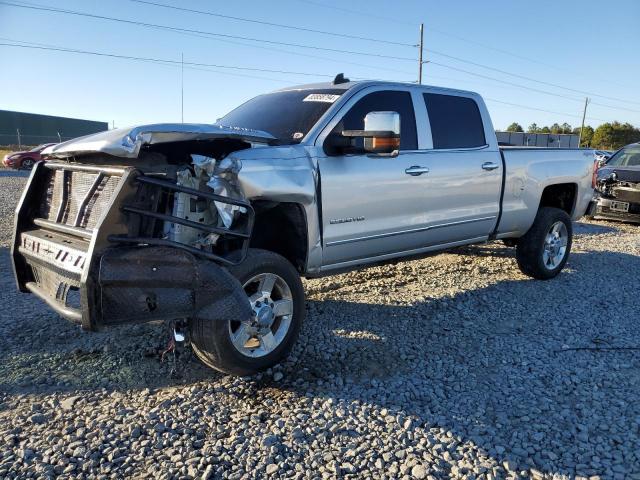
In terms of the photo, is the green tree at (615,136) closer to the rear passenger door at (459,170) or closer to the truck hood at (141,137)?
the rear passenger door at (459,170)

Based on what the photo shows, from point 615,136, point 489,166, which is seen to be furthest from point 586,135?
point 489,166

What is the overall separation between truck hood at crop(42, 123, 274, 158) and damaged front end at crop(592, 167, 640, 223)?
977cm

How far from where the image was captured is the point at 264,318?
363 centimetres

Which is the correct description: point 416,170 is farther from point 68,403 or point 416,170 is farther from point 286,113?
point 68,403

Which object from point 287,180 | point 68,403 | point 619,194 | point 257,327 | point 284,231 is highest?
point 287,180

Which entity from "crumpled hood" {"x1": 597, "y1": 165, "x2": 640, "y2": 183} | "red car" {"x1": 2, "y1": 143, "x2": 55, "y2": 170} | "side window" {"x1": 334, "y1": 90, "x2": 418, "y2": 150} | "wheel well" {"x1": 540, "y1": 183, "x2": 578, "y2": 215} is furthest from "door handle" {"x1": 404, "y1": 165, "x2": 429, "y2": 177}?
"red car" {"x1": 2, "y1": 143, "x2": 55, "y2": 170}

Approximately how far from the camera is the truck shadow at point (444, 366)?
3.10 meters

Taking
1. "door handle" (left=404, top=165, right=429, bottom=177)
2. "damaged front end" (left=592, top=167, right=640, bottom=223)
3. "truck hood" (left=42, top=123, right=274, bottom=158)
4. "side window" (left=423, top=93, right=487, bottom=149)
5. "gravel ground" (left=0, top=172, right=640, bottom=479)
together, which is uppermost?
"side window" (left=423, top=93, right=487, bottom=149)

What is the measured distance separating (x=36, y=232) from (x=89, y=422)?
4.86 ft

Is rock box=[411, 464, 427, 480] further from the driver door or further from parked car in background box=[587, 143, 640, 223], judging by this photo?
parked car in background box=[587, 143, 640, 223]

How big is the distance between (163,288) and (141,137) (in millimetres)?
870

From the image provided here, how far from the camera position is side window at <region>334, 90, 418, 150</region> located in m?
4.55

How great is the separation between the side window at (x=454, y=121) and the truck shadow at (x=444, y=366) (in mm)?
1621

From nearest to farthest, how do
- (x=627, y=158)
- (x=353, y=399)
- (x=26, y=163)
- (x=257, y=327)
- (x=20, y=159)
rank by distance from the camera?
(x=353, y=399) → (x=257, y=327) → (x=627, y=158) → (x=20, y=159) → (x=26, y=163)
